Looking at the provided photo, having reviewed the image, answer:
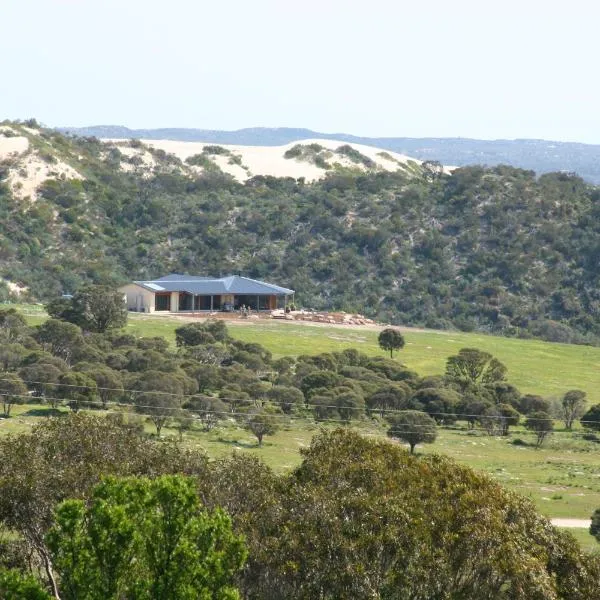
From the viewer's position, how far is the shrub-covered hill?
11131 centimetres

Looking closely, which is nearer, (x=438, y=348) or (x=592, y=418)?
(x=592, y=418)

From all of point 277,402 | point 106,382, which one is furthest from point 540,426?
point 106,382

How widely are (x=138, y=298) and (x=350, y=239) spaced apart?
3097cm

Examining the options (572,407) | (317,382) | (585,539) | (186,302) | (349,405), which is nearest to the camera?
(585,539)

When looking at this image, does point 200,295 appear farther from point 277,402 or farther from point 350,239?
point 277,402

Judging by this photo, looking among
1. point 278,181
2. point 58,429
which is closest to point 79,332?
point 58,429

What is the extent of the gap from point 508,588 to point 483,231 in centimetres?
9821

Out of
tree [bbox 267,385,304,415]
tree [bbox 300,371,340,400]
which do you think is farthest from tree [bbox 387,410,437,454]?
tree [bbox 300,371,340,400]

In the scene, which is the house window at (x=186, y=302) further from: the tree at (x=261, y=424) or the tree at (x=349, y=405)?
the tree at (x=261, y=424)

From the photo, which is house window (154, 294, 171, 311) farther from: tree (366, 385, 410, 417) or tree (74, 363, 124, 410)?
tree (74, 363, 124, 410)

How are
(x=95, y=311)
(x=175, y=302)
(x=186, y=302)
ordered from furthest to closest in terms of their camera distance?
(x=186, y=302) < (x=175, y=302) < (x=95, y=311)

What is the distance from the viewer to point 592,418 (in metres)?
63.4

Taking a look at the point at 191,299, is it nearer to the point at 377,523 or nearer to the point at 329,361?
the point at 329,361

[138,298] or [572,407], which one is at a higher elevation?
[572,407]
